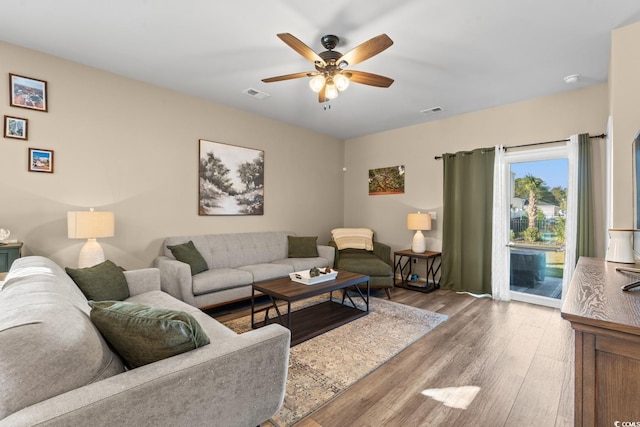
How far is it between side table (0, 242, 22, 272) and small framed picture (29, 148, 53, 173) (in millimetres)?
804

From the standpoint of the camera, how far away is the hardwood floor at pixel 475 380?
1767mm

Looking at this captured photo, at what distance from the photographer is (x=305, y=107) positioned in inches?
168

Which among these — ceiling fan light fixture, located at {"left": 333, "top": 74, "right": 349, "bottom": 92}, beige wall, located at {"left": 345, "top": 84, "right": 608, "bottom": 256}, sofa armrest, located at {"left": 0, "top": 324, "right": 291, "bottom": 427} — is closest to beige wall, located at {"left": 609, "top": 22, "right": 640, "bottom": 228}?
beige wall, located at {"left": 345, "top": 84, "right": 608, "bottom": 256}

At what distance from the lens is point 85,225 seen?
9.08ft

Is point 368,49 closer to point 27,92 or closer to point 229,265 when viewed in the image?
point 229,265

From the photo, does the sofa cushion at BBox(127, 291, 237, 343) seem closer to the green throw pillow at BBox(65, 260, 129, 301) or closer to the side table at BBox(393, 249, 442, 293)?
the green throw pillow at BBox(65, 260, 129, 301)

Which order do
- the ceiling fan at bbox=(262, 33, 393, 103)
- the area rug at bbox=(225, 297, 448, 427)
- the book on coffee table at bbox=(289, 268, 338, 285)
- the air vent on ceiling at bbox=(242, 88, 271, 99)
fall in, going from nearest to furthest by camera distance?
the area rug at bbox=(225, 297, 448, 427) < the ceiling fan at bbox=(262, 33, 393, 103) < the book on coffee table at bbox=(289, 268, 338, 285) < the air vent on ceiling at bbox=(242, 88, 271, 99)

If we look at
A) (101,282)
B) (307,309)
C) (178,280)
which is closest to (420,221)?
(307,309)

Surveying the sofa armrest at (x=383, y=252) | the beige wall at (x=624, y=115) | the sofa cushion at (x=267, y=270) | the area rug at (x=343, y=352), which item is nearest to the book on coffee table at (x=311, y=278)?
the area rug at (x=343, y=352)

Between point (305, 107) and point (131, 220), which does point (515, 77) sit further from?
point (131, 220)

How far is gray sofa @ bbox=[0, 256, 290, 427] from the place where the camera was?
84 centimetres

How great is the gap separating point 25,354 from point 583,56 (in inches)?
170

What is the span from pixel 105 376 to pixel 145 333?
0.18 meters

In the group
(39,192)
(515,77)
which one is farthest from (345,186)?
(39,192)
